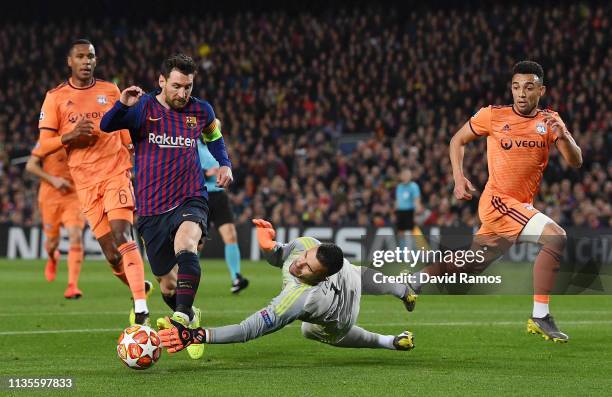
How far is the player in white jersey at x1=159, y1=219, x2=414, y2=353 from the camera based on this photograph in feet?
23.6

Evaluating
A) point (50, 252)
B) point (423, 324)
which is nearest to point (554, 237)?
point (423, 324)

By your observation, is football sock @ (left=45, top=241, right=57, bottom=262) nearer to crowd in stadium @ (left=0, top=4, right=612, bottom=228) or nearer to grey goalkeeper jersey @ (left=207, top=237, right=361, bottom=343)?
grey goalkeeper jersey @ (left=207, top=237, right=361, bottom=343)

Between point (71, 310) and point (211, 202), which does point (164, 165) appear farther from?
point (211, 202)

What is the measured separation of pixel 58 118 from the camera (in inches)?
413

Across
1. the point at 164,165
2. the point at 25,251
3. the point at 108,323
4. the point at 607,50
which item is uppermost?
the point at 607,50

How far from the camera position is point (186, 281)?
7.93 meters

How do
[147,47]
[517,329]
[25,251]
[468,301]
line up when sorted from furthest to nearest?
[147,47], [25,251], [468,301], [517,329]

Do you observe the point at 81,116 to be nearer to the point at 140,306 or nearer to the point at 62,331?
the point at 62,331

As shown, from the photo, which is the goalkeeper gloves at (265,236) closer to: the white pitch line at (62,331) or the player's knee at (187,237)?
the player's knee at (187,237)

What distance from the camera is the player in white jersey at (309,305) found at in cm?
720

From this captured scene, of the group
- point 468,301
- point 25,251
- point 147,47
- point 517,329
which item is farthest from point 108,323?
point 147,47

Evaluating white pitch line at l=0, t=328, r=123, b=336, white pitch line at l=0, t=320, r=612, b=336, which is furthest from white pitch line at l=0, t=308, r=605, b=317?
white pitch line at l=0, t=328, r=123, b=336

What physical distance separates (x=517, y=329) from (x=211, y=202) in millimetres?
5651

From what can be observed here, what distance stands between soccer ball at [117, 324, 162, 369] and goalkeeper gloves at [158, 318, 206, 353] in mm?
64
